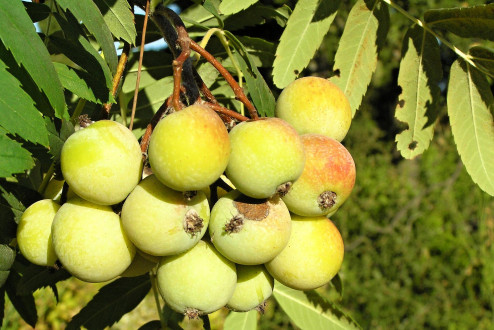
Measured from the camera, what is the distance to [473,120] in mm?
1584

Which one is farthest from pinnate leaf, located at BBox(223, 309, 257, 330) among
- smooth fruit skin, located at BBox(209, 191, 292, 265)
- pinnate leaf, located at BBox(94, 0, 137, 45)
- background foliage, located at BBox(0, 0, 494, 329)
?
pinnate leaf, located at BBox(94, 0, 137, 45)

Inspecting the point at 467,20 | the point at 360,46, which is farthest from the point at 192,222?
the point at 467,20

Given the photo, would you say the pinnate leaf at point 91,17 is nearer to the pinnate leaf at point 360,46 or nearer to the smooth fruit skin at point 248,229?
the smooth fruit skin at point 248,229

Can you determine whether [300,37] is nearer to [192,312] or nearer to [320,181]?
[320,181]

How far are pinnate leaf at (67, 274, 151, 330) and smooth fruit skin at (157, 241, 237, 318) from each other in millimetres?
540

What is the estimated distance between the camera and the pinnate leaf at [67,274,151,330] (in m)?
1.62

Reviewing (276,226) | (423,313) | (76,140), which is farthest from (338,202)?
(423,313)

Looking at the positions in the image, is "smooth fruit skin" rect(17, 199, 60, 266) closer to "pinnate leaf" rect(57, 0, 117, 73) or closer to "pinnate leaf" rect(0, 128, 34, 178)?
"pinnate leaf" rect(0, 128, 34, 178)

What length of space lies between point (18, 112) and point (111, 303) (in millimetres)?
916

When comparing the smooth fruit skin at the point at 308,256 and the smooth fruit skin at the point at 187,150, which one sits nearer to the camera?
the smooth fruit skin at the point at 187,150

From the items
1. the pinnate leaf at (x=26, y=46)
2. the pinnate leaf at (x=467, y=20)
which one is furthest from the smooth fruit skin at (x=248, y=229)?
the pinnate leaf at (x=467, y=20)

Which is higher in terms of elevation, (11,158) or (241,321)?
(11,158)

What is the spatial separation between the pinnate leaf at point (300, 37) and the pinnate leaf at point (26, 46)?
704 millimetres

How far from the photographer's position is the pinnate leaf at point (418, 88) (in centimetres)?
165
